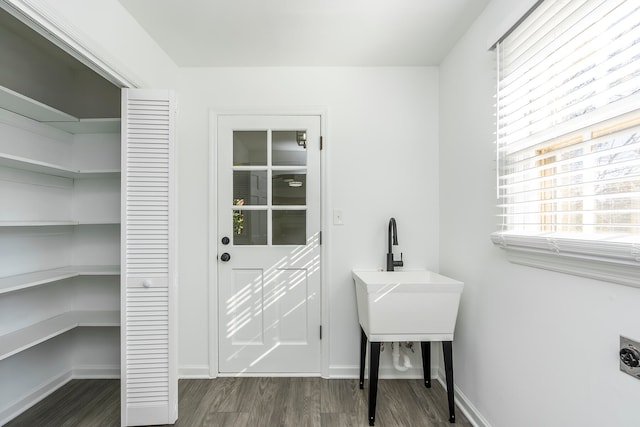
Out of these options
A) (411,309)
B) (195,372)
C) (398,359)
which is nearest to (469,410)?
(398,359)

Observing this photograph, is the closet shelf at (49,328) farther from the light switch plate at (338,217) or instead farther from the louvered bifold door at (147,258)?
the light switch plate at (338,217)

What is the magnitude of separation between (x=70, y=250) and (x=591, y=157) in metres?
3.12

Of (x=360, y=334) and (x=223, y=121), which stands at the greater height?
(x=223, y=121)

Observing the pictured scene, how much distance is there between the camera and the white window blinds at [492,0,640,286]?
98 centimetres

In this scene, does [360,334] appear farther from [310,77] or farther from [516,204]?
[310,77]

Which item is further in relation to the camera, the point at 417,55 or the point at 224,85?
the point at 224,85

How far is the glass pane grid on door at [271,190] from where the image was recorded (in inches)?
96.7

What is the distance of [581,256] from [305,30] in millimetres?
1851

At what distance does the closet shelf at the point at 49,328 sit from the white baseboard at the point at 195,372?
628 mm

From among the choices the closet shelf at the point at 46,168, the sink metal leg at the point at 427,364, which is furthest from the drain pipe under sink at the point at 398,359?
the closet shelf at the point at 46,168

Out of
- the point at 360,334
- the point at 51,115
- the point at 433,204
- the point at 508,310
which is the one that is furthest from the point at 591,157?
the point at 51,115

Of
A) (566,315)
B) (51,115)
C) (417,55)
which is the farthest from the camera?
(417,55)

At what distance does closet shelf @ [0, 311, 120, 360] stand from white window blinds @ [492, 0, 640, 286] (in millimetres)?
2547

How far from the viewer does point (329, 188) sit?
2438mm
